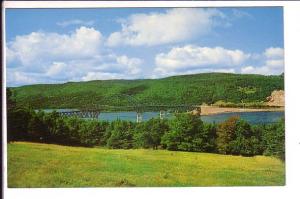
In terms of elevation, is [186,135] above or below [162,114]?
below

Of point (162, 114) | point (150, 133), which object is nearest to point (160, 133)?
point (150, 133)

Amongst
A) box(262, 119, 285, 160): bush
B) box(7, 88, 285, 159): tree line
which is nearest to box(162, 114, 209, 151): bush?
box(7, 88, 285, 159): tree line

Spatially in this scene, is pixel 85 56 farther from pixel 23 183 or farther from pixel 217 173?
pixel 217 173

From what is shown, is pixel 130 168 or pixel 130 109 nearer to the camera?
pixel 130 168

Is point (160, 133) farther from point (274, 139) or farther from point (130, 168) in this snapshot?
point (274, 139)

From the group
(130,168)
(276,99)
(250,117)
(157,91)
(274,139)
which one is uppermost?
(157,91)

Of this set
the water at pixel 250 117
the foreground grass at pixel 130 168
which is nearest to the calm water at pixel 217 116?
the water at pixel 250 117

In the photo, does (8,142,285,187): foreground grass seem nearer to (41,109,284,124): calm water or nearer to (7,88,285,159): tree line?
(7,88,285,159): tree line
